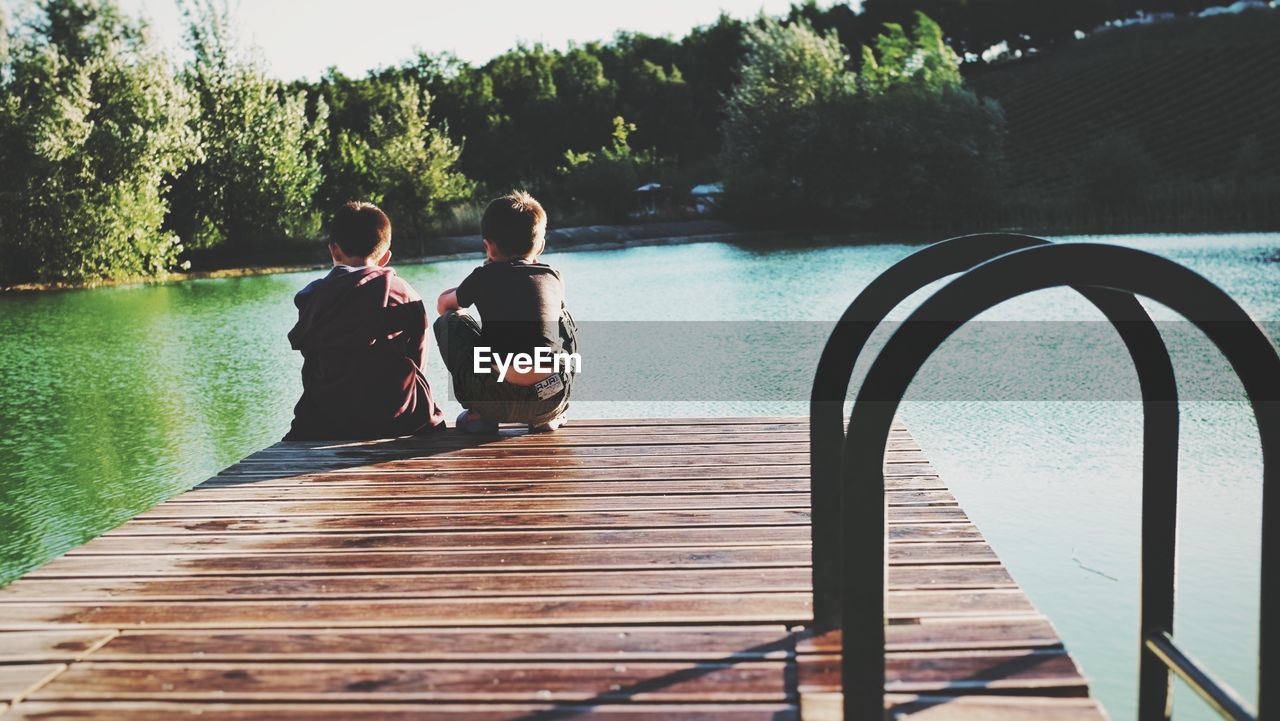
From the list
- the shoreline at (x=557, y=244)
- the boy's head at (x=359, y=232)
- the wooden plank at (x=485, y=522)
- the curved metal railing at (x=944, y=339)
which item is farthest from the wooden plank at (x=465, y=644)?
the shoreline at (x=557, y=244)

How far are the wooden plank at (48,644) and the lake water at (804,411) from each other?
2.04 metres

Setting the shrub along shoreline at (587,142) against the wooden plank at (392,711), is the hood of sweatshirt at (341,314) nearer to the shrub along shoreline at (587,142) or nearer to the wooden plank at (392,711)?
the wooden plank at (392,711)

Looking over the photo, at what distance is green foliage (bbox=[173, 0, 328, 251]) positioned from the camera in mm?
20109

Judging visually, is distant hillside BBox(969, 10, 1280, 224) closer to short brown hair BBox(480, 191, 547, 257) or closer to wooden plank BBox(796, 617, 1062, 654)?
short brown hair BBox(480, 191, 547, 257)

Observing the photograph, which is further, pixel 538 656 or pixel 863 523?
pixel 538 656

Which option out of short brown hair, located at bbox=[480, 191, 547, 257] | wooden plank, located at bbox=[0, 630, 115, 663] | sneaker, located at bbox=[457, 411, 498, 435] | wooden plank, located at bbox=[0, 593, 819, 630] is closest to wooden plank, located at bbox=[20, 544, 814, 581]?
wooden plank, located at bbox=[0, 593, 819, 630]

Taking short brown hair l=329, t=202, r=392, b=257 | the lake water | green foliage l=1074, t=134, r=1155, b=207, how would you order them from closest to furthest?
1. the lake water
2. short brown hair l=329, t=202, r=392, b=257
3. green foliage l=1074, t=134, r=1155, b=207

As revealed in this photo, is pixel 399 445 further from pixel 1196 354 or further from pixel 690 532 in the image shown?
pixel 1196 354

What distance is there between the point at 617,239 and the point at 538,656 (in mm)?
21528

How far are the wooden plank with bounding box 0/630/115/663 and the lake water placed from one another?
2.04 meters

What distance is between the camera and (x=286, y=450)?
3.41 meters

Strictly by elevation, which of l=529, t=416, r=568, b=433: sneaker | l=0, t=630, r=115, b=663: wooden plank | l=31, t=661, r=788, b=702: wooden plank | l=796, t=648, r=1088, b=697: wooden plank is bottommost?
l=796, t=648, r=1088, b=697: wooden plank

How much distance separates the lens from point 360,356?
342cm

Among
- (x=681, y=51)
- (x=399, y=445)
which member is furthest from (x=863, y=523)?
(x=681, y=51)
